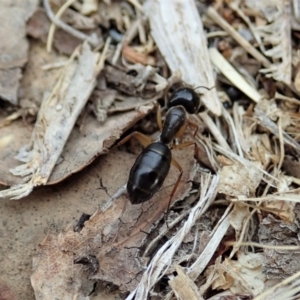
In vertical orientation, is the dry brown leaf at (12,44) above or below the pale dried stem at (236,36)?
above

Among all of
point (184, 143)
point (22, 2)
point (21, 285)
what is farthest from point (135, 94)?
point (21, 285)

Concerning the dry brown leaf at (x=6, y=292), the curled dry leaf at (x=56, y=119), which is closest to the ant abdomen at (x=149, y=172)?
the curled dry leaf at (x=56, y=119)

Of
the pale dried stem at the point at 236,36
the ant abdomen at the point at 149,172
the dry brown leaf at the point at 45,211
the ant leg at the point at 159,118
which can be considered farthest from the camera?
the pale dried stem at the point at 236,36

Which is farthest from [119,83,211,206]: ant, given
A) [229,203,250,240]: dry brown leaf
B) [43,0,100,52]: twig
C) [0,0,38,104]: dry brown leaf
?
[0,0,38,104]: dry brown leaf

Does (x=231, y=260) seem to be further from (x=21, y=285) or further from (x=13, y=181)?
(x=13, y=181)

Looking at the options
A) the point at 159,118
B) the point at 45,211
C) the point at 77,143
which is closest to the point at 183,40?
the point at 159,118

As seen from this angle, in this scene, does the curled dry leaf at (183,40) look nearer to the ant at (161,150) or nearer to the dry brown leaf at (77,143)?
the ant at (161,150)

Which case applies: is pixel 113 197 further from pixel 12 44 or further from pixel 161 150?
pixel 12 44
